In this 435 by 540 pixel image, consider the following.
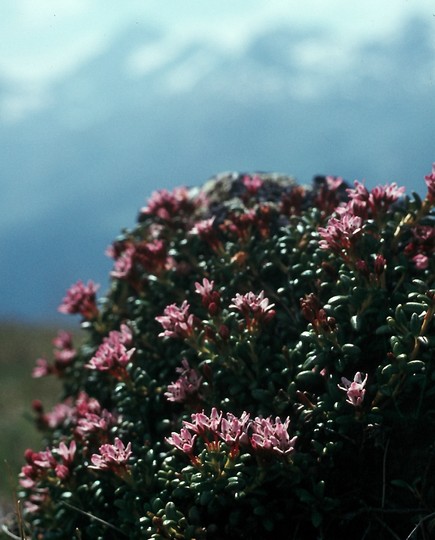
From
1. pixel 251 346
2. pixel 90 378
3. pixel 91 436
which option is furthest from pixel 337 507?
pixel 90 378

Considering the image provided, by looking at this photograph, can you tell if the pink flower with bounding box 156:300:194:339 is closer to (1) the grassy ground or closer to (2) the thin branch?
(2) the thin branch

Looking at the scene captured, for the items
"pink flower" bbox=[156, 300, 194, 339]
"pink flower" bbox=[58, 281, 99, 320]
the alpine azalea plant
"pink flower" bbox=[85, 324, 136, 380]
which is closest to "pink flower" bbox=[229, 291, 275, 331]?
the alpine azalea plant

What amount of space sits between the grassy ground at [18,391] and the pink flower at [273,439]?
223 centimetres

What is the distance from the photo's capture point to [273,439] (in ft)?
10.8

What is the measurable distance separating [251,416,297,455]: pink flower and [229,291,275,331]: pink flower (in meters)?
0.65

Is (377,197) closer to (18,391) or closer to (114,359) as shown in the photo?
(114,359)

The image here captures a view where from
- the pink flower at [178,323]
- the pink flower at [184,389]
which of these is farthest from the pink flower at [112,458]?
the pink flower at [178,323]

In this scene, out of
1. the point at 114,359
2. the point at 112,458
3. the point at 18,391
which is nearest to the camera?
the point at 112,458

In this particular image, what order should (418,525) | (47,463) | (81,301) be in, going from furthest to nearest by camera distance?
1. (81,301)
2. (47,463)
3. (418,525)

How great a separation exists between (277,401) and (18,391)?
1035 cm

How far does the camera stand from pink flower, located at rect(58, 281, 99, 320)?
529 centimetres

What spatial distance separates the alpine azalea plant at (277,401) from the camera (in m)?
3.48

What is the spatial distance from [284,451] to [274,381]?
0.70m

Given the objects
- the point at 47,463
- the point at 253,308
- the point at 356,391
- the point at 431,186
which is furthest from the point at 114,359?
the point at 431,186
